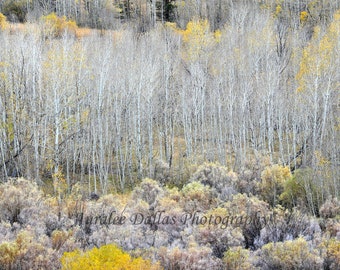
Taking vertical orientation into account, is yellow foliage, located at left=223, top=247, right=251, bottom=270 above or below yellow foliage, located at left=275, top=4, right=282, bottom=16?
below

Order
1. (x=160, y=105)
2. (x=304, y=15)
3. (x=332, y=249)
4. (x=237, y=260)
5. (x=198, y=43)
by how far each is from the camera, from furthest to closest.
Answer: (x=304, y=15)
(x=198, y=43)
(x=160, y=105)
(x=332, y=249)
(x=237, y=260)

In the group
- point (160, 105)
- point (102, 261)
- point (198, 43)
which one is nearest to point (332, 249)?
point (102, 261)

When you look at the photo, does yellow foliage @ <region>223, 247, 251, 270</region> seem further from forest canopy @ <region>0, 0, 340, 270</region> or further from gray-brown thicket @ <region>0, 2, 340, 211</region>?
gray-brown thicket @ <region>0, 2, 340, 211</region>

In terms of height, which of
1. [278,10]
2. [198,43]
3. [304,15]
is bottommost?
[198,43]

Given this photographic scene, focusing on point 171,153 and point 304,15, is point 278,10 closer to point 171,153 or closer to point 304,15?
point 304,15

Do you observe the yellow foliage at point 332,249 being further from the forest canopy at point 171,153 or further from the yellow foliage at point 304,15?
the yellow foliage at point 304,15

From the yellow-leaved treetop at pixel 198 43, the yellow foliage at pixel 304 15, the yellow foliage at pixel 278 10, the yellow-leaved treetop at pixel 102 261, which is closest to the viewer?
the yellow-leaved treetop at pixel 102 261

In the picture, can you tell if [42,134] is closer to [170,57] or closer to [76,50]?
[76,50]

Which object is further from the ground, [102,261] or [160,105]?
[102,261]

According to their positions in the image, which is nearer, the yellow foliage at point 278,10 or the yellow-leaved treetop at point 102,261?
the yellow-leaved treetop at point 102,261

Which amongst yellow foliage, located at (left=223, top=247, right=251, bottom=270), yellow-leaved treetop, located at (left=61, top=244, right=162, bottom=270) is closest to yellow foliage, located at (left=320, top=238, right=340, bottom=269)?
yellow foliage, located at (left=223, top=247, right=251, bottom=270)

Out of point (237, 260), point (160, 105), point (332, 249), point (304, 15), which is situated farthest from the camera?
point (304, 15)

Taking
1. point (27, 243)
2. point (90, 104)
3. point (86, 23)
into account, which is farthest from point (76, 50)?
point (86, 23)

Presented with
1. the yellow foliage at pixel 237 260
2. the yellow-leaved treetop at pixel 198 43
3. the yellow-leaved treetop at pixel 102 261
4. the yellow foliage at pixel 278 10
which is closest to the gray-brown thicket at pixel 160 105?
the yellow-leaved treetop at pixel 198 43
